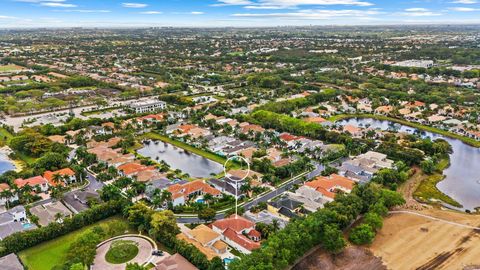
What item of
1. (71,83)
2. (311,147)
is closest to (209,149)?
(311,147)

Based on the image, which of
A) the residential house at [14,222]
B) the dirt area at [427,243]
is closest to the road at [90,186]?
the residential house at [14,222]

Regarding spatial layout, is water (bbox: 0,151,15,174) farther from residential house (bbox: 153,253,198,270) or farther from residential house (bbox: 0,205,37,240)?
residential house (bbox: 153,253,198,270)

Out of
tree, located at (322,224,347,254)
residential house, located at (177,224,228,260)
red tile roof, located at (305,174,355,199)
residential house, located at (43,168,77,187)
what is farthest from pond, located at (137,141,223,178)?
tree, located at (322,224,347,254)

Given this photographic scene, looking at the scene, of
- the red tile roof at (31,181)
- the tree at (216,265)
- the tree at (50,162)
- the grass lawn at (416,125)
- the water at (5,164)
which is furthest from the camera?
the grass lawn at (416,125)

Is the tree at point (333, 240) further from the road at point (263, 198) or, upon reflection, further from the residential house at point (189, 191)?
the residential house at point (189, 191)

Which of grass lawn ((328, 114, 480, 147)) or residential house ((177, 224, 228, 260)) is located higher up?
residential house ((177, 224, 228, 260))

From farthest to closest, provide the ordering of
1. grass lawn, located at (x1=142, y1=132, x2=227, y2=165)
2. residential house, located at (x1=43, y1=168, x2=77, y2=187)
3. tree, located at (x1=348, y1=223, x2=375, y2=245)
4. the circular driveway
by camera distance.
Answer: grass lawn, located at (x1=142, y1=132, x2=227, y2=165) → residential house, located at (x1=43, y1=168, x2=77, y2=187) → tree, located at (x1=348, y1=223, x2=375, y2=245) → the circular driveway

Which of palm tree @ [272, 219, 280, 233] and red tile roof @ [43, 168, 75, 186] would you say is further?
red tile roof @ [43, 168, 75, 186]
